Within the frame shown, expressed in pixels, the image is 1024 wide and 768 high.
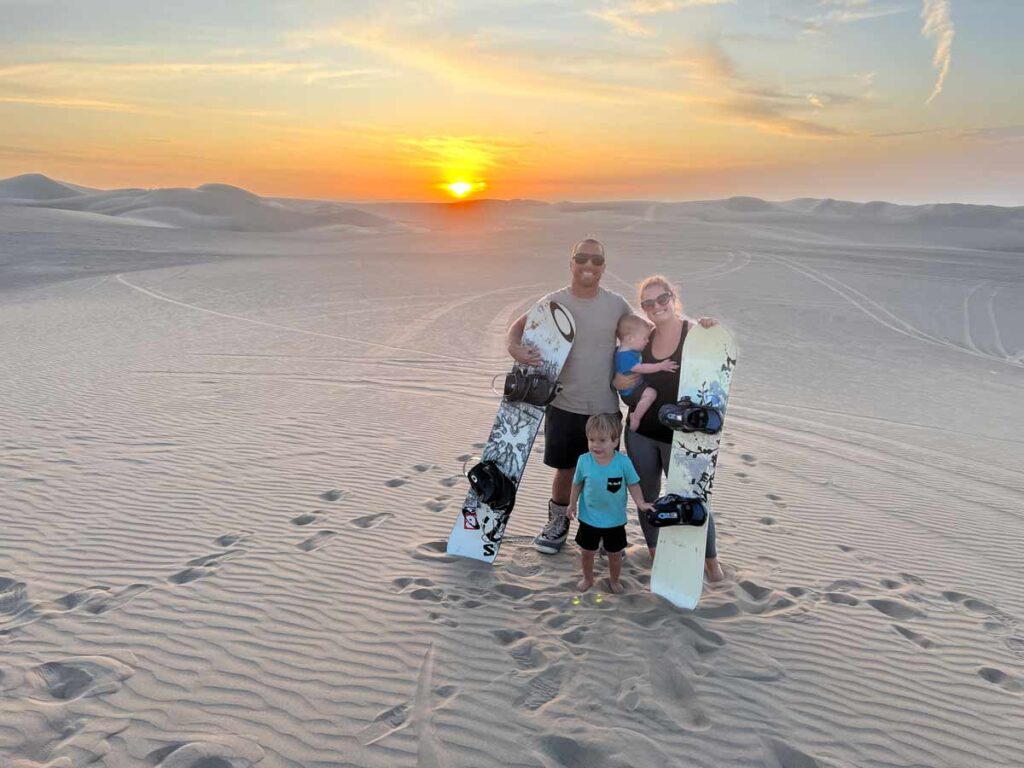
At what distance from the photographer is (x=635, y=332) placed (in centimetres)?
523

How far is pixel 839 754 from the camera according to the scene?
12.4ft

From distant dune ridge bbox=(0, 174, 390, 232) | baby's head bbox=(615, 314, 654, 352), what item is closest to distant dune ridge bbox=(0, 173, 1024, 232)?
distant dune ridge bbox=(0, 174, 390, 232)

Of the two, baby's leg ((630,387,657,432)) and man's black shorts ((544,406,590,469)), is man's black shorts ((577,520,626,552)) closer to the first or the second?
man's black shorts ((544,406,590,469))

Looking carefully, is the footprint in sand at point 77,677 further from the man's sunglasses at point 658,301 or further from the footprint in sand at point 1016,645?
the footprint in sand at point 1016,645

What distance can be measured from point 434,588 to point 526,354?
1.85 metres

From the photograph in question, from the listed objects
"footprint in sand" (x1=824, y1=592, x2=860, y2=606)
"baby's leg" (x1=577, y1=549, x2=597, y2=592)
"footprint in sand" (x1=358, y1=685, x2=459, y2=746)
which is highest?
"baby's leg" (x1=577, y1=549, x2=597, y2=592)

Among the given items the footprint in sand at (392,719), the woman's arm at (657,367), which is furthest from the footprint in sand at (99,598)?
the woman's arm at (657,367)

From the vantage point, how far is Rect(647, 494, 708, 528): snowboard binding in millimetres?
5133

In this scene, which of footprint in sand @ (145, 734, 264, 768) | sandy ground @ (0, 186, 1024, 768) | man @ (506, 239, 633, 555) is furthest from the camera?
man @ (506, 239, 633, 555)

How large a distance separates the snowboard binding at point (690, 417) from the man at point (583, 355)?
1.50 ft

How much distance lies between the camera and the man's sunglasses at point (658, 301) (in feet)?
16.6

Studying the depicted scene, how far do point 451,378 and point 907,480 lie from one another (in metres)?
7.64

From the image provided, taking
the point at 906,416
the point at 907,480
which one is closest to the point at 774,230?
the point at 906,416

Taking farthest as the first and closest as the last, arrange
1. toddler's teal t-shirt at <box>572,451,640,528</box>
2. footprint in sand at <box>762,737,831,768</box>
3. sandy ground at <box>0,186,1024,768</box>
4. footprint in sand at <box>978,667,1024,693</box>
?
1. toddler's teal t-shirt at <box>572,451,640,528</box>
2. footprint in sand at <box>978,667,1024,693</box>
3. sandy ground at <box>0,186,1024,768</box>
4. footprint in sand at <box>762,737,831,768</box>
